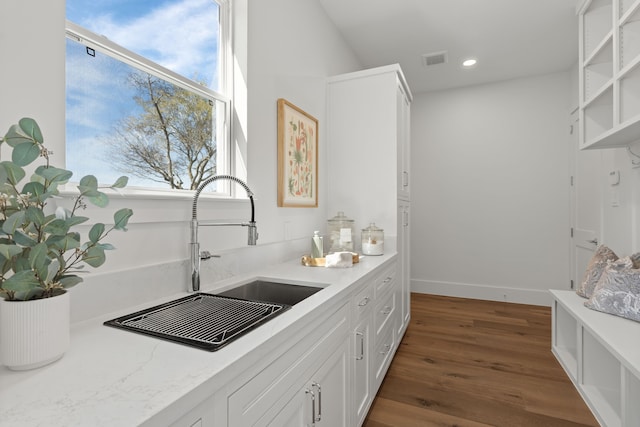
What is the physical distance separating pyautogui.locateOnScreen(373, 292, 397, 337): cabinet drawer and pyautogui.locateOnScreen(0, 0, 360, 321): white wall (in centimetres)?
65

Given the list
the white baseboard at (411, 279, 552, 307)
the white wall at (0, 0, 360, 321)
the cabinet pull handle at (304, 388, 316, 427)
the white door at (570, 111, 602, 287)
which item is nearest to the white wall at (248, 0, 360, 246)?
the white wall at (0, 0, 360, 321)

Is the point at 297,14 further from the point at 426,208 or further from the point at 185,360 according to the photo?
the point at 426,208

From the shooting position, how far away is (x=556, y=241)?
3.81 metres

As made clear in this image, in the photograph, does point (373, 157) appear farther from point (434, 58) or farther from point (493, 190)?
point (493, 190)

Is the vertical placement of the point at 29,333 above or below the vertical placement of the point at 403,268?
above

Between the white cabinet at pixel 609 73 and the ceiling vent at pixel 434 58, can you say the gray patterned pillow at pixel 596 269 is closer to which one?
the white cabinet at pixel 609 73

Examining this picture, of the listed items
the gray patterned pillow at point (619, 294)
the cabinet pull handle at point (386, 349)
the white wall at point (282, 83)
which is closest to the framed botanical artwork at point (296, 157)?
the white wall at point (282, 83)

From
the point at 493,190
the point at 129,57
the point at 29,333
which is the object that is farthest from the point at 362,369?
the point at 493,190

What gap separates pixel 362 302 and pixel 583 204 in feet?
10.1

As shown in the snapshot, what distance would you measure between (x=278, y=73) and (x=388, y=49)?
1.80 m

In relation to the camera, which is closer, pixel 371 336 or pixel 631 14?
pixel 631 14

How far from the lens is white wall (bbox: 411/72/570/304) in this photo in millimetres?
3818

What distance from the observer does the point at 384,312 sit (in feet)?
6.98

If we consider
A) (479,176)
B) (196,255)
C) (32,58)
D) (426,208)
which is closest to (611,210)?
(479,176)
